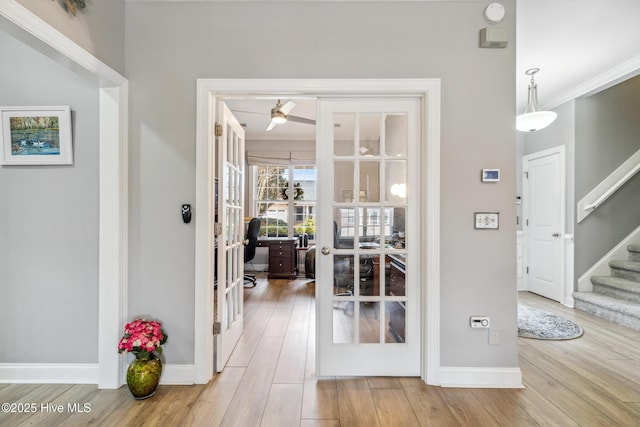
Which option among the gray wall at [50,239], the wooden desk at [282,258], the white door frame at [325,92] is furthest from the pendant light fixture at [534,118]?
the gray wall at [50,239]

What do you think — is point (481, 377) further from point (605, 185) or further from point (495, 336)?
point (605, 185)

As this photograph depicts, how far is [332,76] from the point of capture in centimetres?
212

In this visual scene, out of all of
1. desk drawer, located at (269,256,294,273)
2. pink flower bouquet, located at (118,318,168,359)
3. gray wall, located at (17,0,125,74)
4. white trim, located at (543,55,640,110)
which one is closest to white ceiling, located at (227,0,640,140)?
white trim, located at (543,55,640,110)

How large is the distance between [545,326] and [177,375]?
3450 mm

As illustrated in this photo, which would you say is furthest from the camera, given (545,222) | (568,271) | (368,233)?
(545,222)

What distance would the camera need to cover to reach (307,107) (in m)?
4.45

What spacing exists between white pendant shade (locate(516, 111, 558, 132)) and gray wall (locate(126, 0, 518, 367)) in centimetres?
137

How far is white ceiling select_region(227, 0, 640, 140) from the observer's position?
7.65 ft

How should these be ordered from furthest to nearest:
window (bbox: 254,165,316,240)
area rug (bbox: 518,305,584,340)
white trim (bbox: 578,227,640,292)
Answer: window (bbox: 254,165,316,240) < white trim (bbox: 578,227,640,292) < area rug (bbox: 518,305,584,340)

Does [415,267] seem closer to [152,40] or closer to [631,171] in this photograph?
[152,40]

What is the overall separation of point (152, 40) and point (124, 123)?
0.61 m

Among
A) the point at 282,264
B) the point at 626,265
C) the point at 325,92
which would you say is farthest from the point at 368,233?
the point at 626,265

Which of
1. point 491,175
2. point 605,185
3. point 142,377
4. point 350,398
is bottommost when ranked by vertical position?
point 350,398

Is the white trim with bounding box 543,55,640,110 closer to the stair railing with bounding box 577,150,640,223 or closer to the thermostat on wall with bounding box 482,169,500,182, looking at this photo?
the stair railing with bounding box 577,150,640,223
